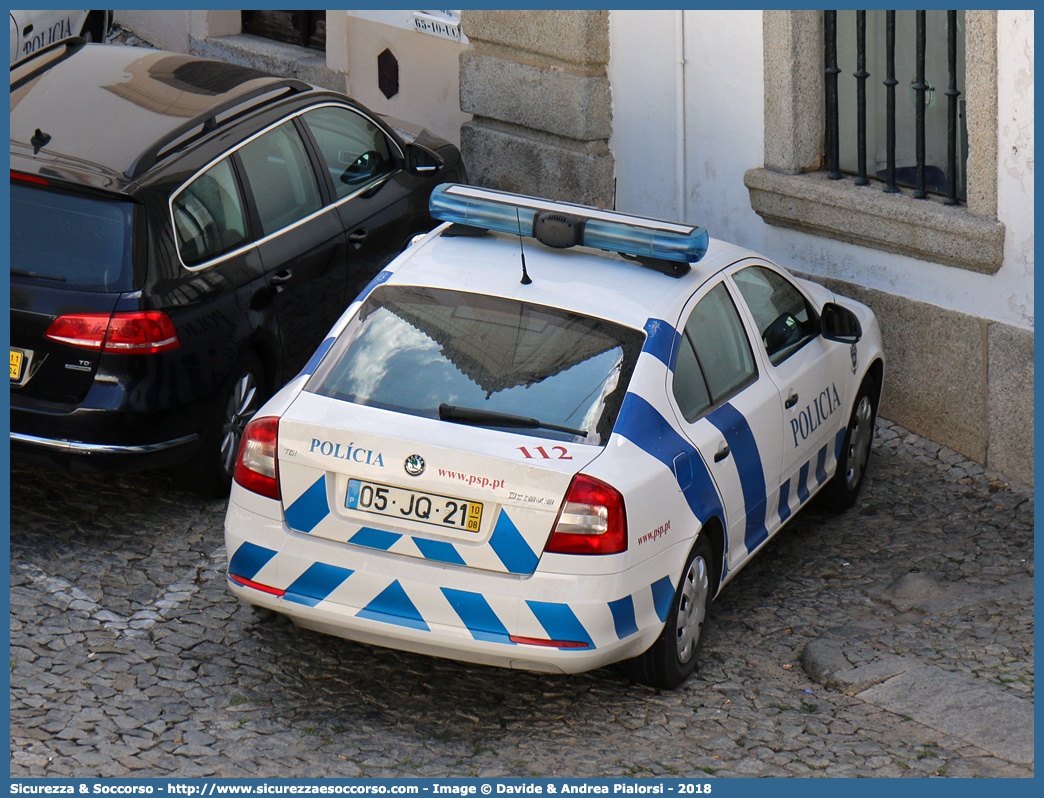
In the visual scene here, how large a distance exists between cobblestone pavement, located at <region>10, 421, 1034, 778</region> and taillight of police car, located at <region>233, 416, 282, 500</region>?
0.82 metres

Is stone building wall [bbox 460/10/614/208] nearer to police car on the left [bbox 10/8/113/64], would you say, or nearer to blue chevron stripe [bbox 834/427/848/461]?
police car on the left [bbox 10/8/113/64]

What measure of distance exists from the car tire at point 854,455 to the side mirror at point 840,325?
0.58 m

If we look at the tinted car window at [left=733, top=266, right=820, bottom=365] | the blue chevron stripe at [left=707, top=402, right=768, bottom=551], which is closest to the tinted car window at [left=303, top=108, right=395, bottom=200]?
the tinted car window at [left=733, top=266, right=820, bottom=365]

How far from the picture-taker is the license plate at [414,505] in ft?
15.1

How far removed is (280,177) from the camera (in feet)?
23.0

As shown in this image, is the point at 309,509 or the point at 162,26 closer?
the point at 309,509

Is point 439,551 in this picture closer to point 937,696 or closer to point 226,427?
point 937,696

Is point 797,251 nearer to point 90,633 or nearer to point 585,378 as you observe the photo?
point 585,378

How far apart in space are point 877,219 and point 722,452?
10.5ft

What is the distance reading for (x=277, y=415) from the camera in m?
4.90

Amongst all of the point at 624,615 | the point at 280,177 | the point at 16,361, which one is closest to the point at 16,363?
the point at 16,361

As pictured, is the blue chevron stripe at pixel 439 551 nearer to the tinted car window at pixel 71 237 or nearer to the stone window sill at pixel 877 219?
the tinted car window at pixel 71 237

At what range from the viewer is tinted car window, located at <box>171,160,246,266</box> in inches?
246

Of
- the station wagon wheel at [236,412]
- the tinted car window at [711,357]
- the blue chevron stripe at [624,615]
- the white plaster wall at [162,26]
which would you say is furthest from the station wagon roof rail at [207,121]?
the white plaster wall at [162,26]
